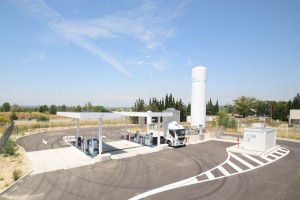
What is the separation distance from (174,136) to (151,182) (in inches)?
432

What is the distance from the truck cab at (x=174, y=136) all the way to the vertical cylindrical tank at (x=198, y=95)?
12004mm

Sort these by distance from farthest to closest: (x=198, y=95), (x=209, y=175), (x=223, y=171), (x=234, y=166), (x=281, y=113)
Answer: (x=281, y=113)
(x=198, y=95)
(x=234, y=166)
(x=223, y=171)
(x=209, y=175)

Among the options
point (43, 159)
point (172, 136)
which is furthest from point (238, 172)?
point (43, 159)

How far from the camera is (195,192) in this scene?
11.0 meters

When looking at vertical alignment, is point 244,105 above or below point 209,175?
above

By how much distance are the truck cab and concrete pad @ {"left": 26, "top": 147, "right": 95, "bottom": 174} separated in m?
9.12

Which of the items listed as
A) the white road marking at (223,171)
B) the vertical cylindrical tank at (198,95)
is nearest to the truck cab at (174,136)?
the white road marking at (223,171)

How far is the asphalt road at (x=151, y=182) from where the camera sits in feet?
34.7

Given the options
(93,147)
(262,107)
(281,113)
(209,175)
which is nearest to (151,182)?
(209,175)

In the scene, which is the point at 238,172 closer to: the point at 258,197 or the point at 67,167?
the point at 258,197

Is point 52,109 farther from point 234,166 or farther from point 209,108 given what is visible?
point 234,166

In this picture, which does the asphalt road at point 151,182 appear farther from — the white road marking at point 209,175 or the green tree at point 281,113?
the green tree at point 281,113

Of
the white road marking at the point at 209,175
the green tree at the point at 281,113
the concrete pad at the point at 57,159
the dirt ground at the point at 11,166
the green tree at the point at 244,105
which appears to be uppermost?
the green tree at the point at 244,105

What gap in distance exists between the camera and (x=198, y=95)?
34.2m
